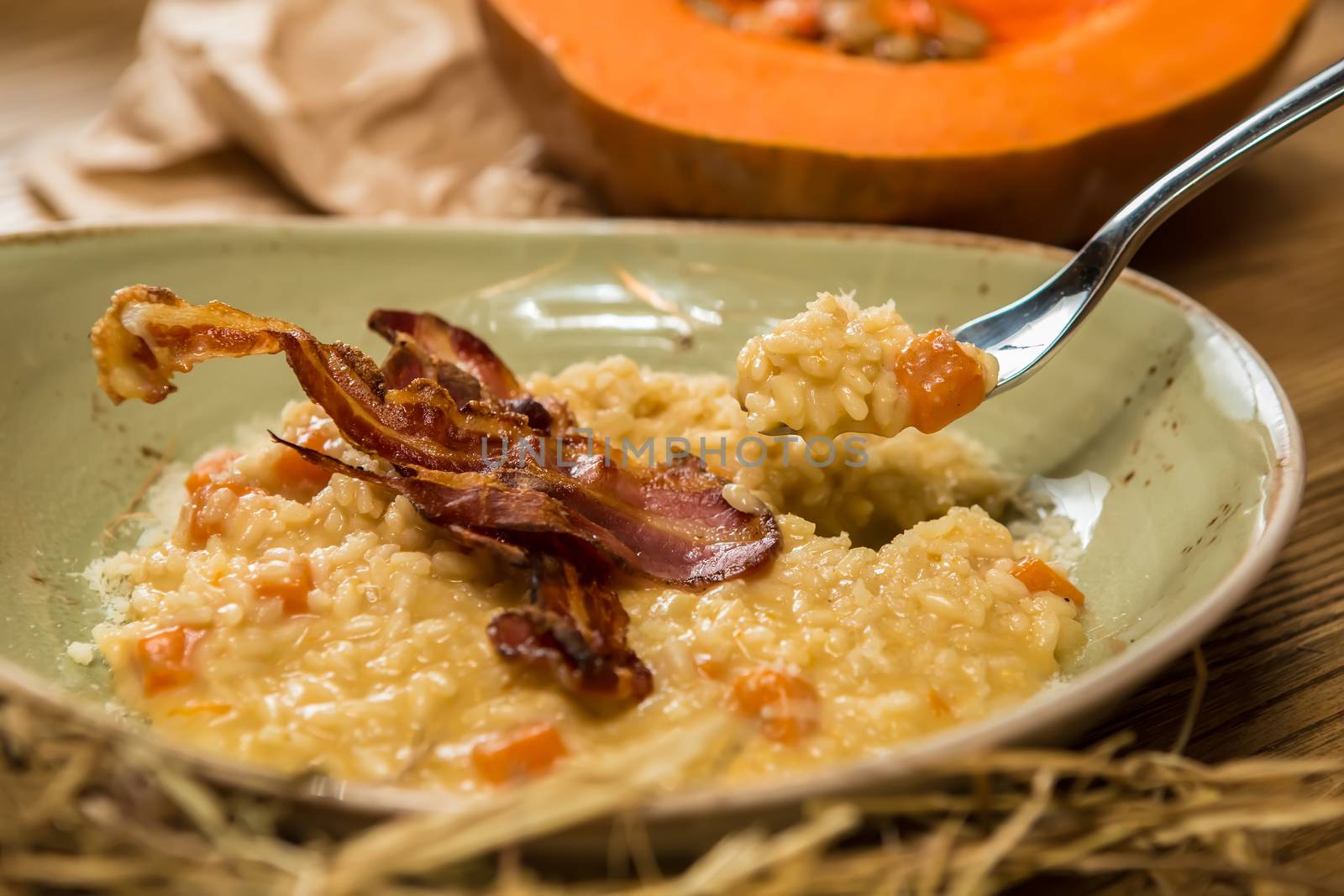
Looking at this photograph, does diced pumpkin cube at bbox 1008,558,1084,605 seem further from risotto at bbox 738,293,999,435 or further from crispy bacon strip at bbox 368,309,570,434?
crispy bacon strip at bbox 368,309,570,434

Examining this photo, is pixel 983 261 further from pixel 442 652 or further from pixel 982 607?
pixel 442 652

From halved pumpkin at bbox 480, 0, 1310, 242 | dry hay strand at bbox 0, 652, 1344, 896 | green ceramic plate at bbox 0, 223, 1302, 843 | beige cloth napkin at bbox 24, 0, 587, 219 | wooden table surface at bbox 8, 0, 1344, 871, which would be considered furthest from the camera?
beige cloth napkin at bbox 24, 0, 587, 219

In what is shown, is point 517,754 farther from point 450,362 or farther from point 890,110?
point 890,110

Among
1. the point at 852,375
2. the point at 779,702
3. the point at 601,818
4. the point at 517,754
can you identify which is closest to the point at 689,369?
the point at 852,375

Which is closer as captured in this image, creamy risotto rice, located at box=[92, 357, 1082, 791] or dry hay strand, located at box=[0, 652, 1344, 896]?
dry hay strand, located at box=[0, 652, 1344, 896]

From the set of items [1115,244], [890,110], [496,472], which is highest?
[890,110]

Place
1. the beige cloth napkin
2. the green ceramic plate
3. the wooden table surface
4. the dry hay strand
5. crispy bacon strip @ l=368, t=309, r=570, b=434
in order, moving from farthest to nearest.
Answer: the beige cloth napkin → crispy bacon strip @ l=368, t=309, r=570, b=434 → the wooden table surface → the green ceramic plate → the dry hay strand

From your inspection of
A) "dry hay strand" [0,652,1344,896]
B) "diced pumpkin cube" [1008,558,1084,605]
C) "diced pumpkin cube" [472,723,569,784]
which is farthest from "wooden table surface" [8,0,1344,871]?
"diced pumpkin cube" [472,723,569,784]
